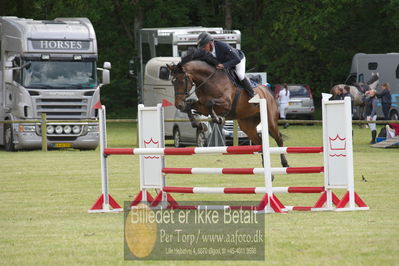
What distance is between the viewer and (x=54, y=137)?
2916 cm

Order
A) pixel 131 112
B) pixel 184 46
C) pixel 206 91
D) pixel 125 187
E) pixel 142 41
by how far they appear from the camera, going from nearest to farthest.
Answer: pixel 206 91
pixel 125 187
pixel 184 46
pixel 142 41
pixel 131 112

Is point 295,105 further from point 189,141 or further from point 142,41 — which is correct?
point 189,141

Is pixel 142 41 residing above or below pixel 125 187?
above

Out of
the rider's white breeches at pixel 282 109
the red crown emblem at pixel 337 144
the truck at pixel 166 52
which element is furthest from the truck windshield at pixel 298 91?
the red crown emblem at pixel 337 144

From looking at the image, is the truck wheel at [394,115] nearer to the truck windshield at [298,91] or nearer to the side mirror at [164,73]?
the truck windshield at [298,91]

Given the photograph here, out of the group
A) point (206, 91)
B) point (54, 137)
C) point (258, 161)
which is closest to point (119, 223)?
point (206, 91)

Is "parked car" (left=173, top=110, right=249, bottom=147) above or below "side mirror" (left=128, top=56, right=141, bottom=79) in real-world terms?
below

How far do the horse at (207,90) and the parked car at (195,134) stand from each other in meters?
11.8

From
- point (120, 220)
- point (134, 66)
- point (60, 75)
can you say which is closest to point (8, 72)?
point (60, 75)

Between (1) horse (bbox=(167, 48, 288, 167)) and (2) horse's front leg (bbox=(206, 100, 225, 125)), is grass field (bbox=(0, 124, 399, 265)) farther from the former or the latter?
(1) horse (bbox=(167, 48, 288, 167))

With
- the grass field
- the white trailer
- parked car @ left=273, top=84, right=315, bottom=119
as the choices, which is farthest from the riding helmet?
parked car @ left=273, top=84, right=315, bottom=119

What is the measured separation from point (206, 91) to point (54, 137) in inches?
574

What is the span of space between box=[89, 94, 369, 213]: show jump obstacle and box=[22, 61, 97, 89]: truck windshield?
635 inches

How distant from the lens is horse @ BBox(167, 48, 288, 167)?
48.2ft
